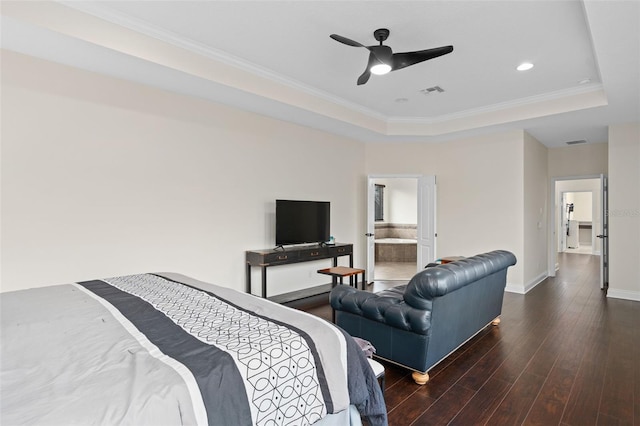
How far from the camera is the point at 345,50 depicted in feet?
11.7

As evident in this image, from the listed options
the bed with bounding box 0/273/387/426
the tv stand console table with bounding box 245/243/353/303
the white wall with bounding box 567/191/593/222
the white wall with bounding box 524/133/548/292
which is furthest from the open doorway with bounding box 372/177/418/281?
the bed with bounding box 0/273/387/426

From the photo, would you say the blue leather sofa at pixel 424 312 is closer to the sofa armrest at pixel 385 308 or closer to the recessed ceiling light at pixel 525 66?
the sofa armrest at pixel 385 308

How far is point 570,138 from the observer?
→ 6316 millimetres

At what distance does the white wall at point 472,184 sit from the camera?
5.85 meters

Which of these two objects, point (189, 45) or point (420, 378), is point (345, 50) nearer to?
point (189, 45)

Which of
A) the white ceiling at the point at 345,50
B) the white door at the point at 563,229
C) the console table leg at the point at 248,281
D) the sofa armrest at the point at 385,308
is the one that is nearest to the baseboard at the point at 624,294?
the white ceiling at the point at 345,50

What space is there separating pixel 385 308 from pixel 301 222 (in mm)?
2689

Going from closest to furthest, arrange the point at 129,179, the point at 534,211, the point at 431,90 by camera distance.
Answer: the point at 129,179
the point at 431,90
the point at 534,211

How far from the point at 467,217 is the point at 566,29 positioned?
3.73 m

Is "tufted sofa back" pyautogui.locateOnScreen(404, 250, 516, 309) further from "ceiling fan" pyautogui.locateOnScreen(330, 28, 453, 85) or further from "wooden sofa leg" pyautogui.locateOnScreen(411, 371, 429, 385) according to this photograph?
"ceiling fan" pyautogui.locateOnScreen(330, 28, 453, 85)

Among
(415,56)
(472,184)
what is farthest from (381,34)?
(472,184)

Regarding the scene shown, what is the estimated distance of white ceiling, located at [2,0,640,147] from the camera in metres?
2.82

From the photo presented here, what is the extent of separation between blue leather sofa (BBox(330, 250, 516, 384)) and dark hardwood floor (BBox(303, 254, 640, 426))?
0.63 feet

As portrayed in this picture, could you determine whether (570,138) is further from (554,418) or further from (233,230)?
(233,230)
